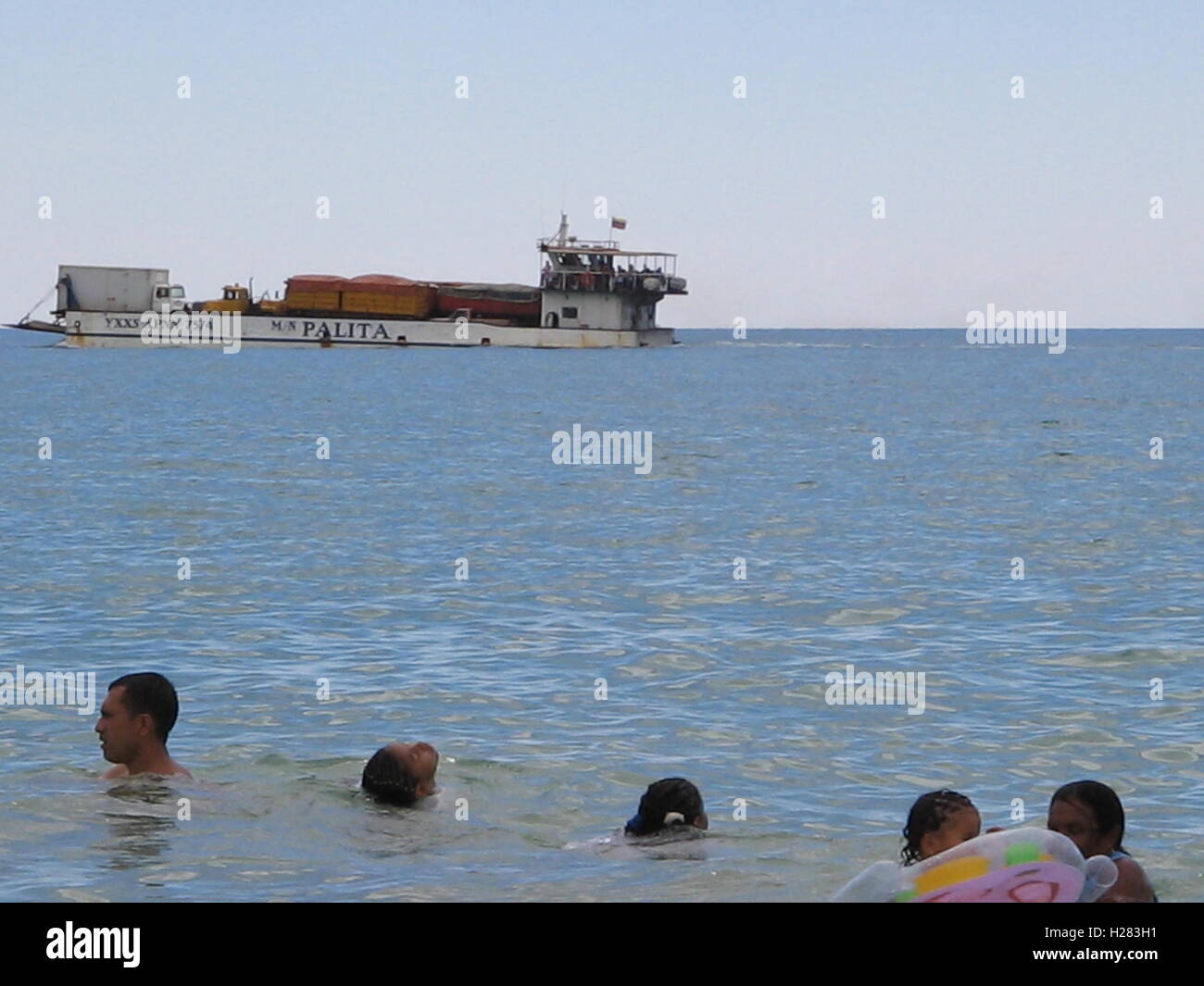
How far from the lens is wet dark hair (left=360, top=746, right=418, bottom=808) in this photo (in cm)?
1097

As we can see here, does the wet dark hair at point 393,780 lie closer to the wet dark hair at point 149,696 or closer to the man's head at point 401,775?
the man's head at point 401,775

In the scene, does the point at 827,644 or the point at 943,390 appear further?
the point at 943,390

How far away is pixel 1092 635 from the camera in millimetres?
18453

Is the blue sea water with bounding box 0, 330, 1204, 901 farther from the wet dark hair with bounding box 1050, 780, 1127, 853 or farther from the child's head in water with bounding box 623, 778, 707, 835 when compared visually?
the wet dark hair with bounding box 1050, 780, 1127, 853

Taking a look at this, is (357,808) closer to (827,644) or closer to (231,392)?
(827,644)

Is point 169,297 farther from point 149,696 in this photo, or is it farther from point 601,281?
point 149,696

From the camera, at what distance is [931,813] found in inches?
304

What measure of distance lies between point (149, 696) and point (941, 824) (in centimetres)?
530

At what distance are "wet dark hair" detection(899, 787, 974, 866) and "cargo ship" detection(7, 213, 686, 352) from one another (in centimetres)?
12354

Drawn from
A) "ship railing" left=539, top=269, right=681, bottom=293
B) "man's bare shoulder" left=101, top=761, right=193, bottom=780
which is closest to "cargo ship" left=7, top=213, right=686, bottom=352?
"ship railing" left=539, top=269, right=681, bottom=293

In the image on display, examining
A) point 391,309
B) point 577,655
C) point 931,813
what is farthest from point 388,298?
point 931,813

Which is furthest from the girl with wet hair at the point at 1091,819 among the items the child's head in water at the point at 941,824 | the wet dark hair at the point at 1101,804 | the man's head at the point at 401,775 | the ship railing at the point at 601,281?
the ship railing at the point at 601,281

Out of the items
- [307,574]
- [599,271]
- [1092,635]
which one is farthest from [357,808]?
[599,271]
